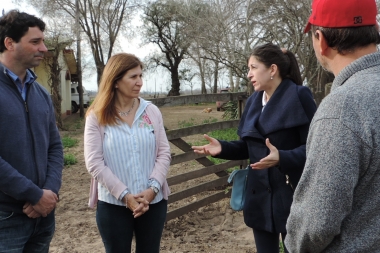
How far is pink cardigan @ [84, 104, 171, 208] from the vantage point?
249 centimetres

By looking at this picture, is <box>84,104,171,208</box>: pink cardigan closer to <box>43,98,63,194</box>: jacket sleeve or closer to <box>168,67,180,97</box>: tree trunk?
<box>43,98,63,194</box>: jacket sleeve

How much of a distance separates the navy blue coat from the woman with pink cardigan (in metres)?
0.63

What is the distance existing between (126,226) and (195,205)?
2.67m

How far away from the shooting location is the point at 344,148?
1112mm

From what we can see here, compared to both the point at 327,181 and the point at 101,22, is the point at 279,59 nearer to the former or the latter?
the point at 327,181

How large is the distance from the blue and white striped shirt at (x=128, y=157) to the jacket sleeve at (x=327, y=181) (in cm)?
149

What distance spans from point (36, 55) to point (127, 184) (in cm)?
98

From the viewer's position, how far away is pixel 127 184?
2.55 metres

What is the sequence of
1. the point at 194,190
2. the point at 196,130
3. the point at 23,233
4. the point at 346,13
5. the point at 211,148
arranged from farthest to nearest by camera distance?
1. the point at 194,190
2. the point at 196,130
3. the point at 211,148
4. the point at 23,233
5. the point at 346,13

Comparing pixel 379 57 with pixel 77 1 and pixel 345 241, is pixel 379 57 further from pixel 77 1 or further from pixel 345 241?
pixel 77 1

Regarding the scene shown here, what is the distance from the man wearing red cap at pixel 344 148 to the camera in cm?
112

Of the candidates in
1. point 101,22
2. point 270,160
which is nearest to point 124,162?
point 270,160

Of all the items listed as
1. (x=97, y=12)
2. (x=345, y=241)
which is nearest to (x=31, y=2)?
(x=97, y=12)

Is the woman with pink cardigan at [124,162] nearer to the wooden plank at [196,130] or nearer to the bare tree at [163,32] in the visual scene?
the wooden plank at [196,130]
